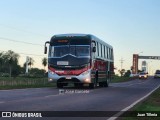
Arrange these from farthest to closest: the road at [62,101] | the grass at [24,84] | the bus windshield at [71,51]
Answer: the grass at [24,84] < the bus windshield at [71,51] < the road at [62,101]

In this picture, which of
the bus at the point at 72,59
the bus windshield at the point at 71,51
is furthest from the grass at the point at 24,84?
the bus windshield at the point at 71,51

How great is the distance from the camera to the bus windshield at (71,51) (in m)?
32.8

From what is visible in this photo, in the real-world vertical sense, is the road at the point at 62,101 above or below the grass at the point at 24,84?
below

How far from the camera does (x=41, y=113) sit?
13.8 m

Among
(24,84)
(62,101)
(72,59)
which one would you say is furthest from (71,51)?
(62,101)

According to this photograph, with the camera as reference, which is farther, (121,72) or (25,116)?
(121,72)

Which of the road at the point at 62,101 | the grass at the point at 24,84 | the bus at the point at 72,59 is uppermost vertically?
the bus at the point at 72,59

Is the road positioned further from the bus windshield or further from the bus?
the bus windshield

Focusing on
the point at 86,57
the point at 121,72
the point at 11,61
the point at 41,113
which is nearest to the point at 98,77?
the point at 86,57

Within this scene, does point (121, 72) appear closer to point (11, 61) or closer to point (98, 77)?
point (11, 61)

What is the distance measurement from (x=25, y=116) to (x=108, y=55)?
2862 centimetres

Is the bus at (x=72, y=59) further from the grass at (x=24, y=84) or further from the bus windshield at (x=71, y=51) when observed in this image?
the grass at (x=24, y=84)

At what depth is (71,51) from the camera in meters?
32.8

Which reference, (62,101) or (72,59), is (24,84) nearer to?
(72,59)
